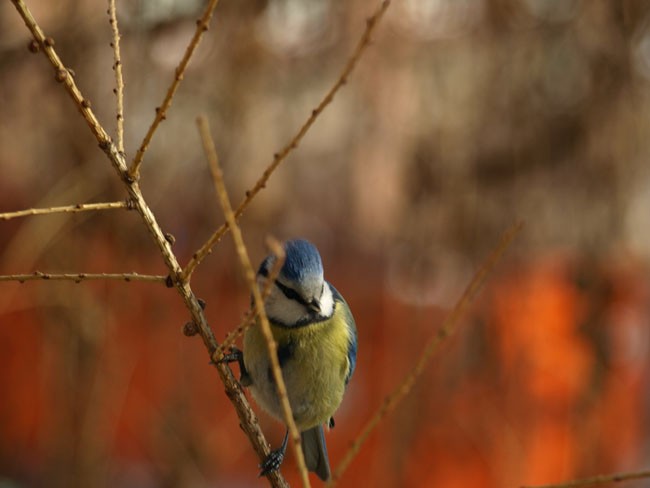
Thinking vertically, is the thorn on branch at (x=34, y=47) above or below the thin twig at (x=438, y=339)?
above

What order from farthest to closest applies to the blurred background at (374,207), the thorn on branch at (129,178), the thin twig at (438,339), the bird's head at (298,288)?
the blurred background at (374,207) < the bird's head at (298,288) < the thorn on branch at (129,178) < the thin twig at (438,339)

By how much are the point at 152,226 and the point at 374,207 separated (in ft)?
7.66

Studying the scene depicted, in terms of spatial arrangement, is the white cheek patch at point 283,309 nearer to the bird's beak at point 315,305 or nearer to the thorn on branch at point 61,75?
the bird's beak at point 315,305

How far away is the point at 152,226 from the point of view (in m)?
0.97

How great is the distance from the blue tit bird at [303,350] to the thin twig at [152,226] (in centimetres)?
29

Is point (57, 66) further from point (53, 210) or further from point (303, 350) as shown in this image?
point (303, 350)

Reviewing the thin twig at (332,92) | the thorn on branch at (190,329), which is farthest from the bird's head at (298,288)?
the thin twig at (332,92)

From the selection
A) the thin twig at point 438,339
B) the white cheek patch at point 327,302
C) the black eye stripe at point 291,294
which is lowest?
the thin twig at point 438,339

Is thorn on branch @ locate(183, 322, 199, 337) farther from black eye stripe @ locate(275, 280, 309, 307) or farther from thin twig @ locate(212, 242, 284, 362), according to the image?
black eye stripe @ locate(275, 280, 309, 307)

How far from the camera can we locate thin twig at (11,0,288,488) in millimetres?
860

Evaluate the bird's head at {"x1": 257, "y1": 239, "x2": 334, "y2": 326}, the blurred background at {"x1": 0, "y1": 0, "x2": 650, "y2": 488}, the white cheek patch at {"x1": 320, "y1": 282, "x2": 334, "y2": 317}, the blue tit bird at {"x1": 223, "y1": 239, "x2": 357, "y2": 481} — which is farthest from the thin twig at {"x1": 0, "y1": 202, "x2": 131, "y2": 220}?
the blurred background at {"x1": 0, "y1": 0, "x2": 650, "y2": 488}

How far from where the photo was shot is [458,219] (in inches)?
126

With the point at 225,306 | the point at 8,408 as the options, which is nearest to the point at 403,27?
the point at 225,306

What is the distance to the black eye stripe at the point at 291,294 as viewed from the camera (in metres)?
1.33
